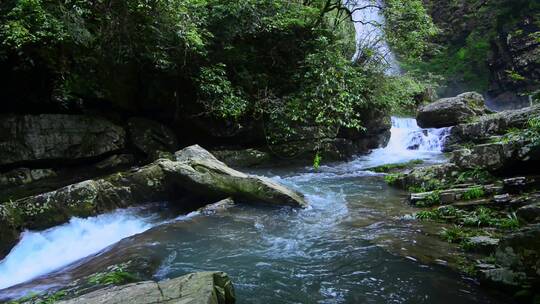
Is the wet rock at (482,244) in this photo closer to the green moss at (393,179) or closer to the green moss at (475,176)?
the green moss at (475,176)

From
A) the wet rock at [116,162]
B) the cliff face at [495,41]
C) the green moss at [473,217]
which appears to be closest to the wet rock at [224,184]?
the green moss at [473,217]

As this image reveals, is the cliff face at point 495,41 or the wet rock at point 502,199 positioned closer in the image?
the wet rock at point 502,199

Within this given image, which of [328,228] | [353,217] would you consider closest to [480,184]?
[353,217]

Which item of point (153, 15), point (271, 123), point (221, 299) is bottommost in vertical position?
point (221, 299)

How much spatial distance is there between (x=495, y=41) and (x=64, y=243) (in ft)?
97.6

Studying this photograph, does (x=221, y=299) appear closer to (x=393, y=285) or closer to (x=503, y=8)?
(x=393, y=285)

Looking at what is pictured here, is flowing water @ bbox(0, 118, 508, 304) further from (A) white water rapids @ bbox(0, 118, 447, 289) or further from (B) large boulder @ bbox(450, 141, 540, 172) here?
(B) large boulder @ bbox(450, 141, 540, 172)

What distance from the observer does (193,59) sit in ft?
43.2

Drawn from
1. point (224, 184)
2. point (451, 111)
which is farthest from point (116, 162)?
point (451, 111)

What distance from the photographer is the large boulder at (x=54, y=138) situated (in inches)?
431

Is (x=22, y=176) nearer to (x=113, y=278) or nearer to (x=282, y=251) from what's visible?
(x=113, y=278)

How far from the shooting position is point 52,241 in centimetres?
769

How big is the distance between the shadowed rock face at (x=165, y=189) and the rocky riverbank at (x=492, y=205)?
10.7ft

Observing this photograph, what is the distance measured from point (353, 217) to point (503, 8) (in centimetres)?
2635
